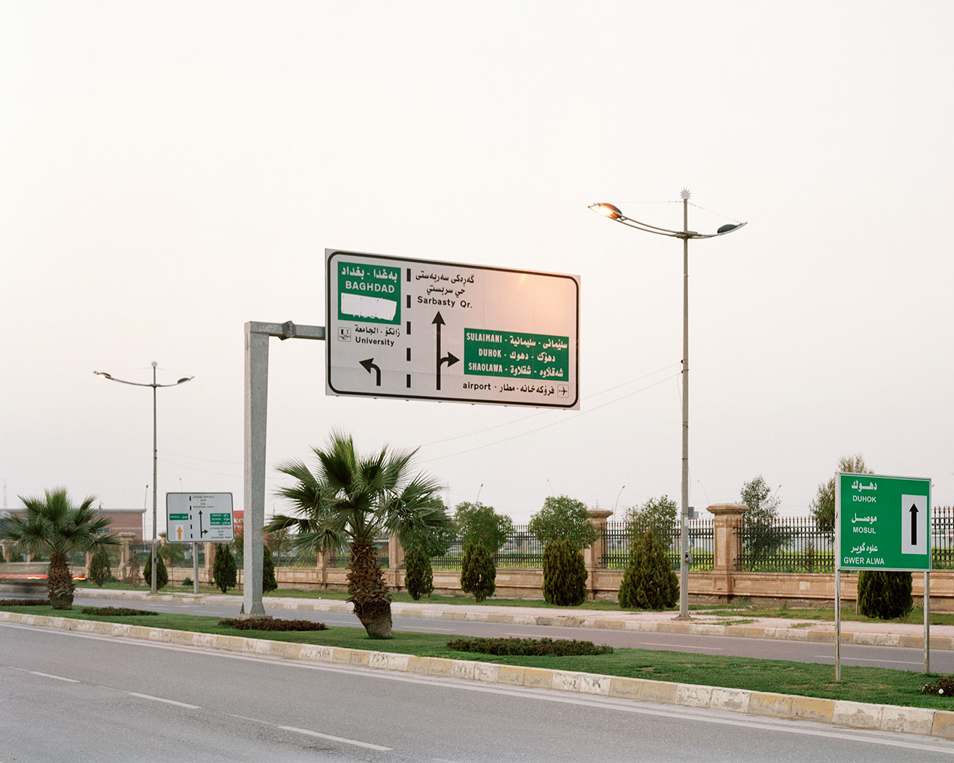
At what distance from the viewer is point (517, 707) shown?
11797 millimetres

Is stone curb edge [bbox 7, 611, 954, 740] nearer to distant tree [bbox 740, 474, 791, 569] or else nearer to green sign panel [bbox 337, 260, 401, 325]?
green sign panel [bbox 337, 260, 401, 325]

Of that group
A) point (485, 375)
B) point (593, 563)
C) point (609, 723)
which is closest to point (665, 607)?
point (593, 563)

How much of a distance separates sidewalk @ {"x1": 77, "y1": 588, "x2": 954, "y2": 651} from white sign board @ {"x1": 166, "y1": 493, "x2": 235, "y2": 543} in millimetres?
9357

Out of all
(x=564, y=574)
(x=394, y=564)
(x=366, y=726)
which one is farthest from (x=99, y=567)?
(x=366, y=726)

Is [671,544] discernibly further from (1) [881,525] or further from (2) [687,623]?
(1) [881,525]

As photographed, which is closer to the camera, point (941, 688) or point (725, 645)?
point (941, 688)

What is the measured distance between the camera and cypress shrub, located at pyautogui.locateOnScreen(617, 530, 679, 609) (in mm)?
30531

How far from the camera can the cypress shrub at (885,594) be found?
25.6 metres

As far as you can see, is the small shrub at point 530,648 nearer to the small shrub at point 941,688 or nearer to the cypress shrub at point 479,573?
the small shrub at point 941,688

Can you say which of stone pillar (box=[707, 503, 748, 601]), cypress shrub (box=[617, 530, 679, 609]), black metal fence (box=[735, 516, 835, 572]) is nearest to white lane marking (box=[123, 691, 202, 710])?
cypress shrub (box=[617, 530, 679, 609])

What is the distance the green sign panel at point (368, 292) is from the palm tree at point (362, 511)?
312 centimetres

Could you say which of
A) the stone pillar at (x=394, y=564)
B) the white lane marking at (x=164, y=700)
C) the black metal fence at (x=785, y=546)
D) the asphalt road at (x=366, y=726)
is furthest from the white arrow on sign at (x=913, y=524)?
the stone pillar at (x=394, y=564)

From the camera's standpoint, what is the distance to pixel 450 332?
902 inches

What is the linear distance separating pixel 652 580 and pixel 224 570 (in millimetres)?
24978
